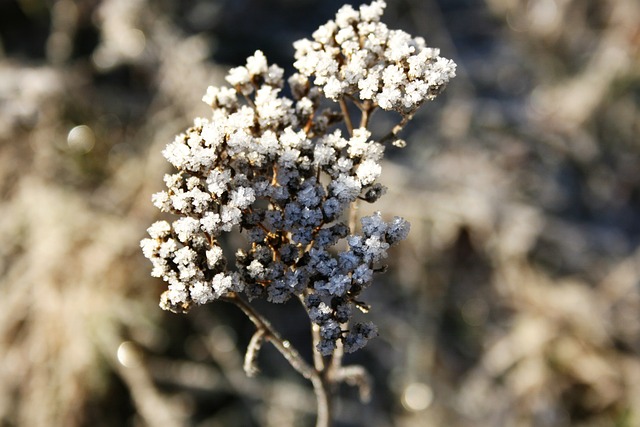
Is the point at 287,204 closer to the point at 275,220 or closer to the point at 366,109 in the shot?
the point at 275,220

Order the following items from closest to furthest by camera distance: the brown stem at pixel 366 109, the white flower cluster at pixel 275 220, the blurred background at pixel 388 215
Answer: the white flower cluster at pixel 275 220
the brown stem at pixel 366 109
the blurred background at pixel 388 215

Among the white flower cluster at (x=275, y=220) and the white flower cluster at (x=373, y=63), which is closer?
the white flower cluster at (x=275, y=220)

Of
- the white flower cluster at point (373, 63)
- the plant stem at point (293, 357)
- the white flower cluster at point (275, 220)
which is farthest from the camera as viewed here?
the plant stem at point (293, 357)

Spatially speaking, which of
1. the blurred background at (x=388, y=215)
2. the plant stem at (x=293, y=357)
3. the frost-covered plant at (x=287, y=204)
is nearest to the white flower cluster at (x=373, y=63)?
the frost-covered plant at (x=287, y=204)

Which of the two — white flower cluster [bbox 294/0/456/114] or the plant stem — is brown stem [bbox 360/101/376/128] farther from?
the plant stem

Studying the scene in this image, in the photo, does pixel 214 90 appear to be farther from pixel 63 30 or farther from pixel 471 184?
pixel 63 30

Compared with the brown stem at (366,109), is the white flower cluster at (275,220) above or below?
below

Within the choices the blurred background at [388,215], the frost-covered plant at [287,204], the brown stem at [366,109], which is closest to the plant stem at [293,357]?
the frost-covered plant at [287,204]

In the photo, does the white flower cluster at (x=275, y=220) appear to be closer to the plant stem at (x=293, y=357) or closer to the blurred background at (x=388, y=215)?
the plant stem at (x=293, y=357)
